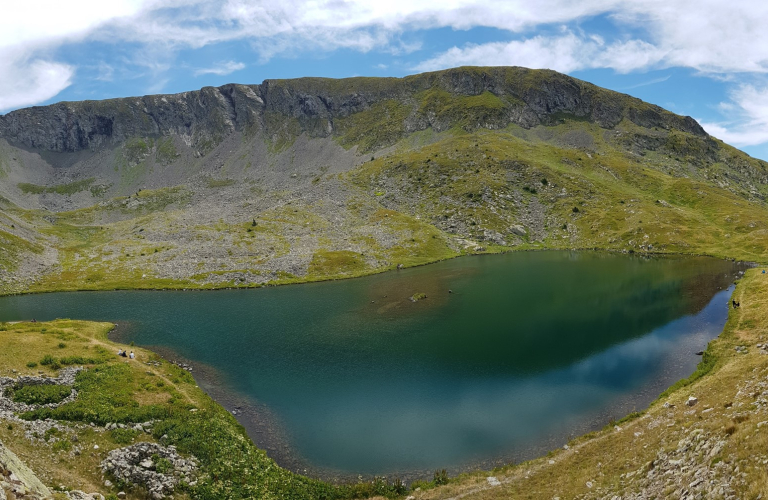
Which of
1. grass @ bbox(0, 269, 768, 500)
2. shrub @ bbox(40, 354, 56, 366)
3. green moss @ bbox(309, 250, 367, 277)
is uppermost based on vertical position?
green moss @ bbox(309, 250, 367, 277)

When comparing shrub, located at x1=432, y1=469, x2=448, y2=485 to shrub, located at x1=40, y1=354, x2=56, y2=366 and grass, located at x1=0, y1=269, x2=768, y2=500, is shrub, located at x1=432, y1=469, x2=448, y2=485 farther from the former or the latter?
shrub, located at x1=40, y1=354, x2=56, y2=366

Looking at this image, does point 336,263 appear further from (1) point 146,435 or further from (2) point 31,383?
(1) point 146,435

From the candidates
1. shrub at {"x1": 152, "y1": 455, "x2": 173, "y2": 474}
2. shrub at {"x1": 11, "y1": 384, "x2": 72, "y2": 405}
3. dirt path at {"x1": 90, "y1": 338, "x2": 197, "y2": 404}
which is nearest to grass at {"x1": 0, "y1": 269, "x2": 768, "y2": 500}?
dirt path at {"x1": 90, "y1": 338, "x2": 197, "y2": 404}

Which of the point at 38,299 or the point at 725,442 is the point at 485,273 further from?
the point at 38,299

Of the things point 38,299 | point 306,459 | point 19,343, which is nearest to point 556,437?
point 306,459

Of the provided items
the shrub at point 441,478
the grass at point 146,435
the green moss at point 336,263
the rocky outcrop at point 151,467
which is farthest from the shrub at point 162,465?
the green moss at point 336,263

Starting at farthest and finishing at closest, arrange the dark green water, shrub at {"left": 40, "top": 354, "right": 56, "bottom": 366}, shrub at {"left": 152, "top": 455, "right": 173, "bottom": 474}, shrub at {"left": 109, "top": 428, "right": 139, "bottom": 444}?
1. shrub at {"left": 40, "top": 354, "right": 56, "bottom": 366}
2. the dark green water
3. shrub at {"left": 109, "top": 428, "right": 139, "bottom": 444}
4. shrub at {"left": 152, "top": 455, "right": 173, "bottom": 474}
